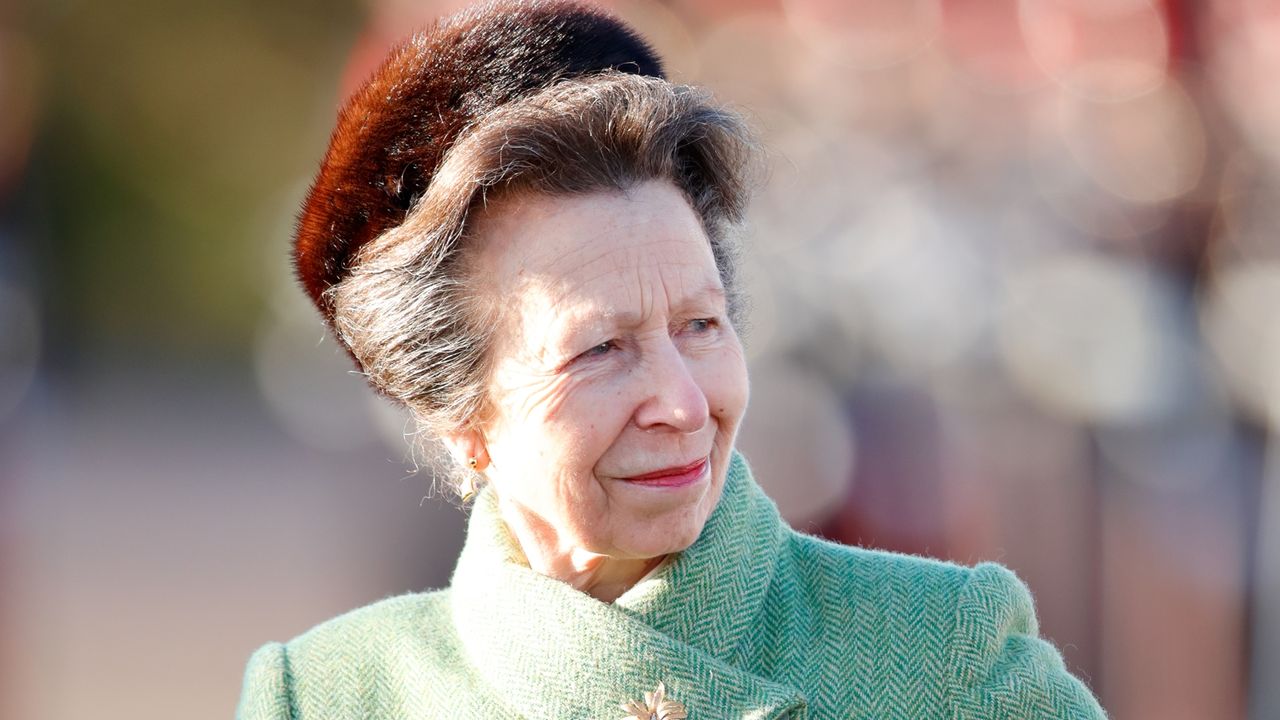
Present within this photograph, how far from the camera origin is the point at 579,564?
230 centimetres

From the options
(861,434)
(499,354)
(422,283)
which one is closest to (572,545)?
(499,354)

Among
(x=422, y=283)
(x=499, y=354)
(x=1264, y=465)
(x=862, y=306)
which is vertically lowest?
(x=1264, y=465)

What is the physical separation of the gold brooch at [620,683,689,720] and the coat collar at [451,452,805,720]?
1 centimetres

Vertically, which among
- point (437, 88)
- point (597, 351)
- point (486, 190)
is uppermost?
point (437, 88)

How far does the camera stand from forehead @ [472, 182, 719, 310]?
6.89 feet

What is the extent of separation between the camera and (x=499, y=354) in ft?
7.26

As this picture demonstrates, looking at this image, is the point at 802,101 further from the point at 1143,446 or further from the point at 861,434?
the point at 1143,446

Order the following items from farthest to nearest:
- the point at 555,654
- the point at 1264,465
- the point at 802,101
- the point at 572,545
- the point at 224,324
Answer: the point at 224,324
the point at 802,101
the point at 1264,465
the point at 572,545
the point at 555,654

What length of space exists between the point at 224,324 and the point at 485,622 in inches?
138

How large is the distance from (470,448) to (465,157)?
0.53 meters

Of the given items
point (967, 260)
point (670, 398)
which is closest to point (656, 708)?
point (670, 398)

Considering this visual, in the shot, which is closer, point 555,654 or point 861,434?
point 555,654

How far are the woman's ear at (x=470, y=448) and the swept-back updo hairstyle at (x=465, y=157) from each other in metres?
0.03

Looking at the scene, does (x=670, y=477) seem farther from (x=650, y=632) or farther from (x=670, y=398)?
(x=650, y=632)
